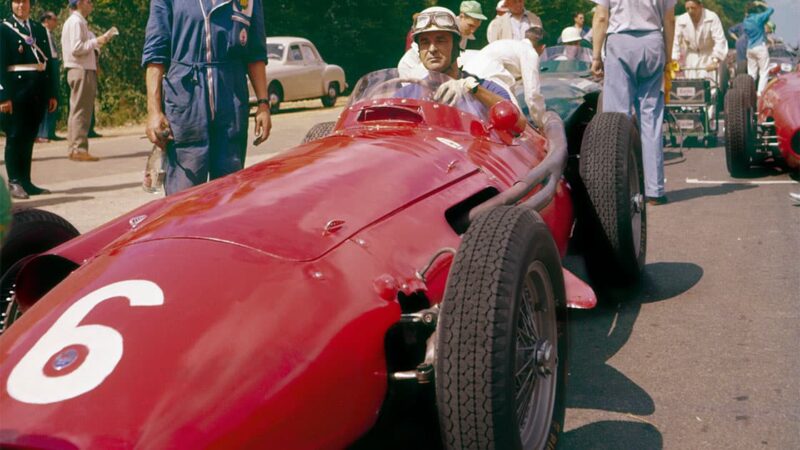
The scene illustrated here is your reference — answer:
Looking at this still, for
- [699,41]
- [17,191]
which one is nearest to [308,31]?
[699,41]

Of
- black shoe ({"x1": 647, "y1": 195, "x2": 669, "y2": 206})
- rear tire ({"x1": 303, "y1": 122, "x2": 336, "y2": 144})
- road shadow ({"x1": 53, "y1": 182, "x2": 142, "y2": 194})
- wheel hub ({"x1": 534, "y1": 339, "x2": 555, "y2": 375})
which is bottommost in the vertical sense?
black shoe ({"x1": 647, "y1": 195, "x2": 669, "y2": 206})

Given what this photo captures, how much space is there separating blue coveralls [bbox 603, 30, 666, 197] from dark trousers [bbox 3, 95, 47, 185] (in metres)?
5.53

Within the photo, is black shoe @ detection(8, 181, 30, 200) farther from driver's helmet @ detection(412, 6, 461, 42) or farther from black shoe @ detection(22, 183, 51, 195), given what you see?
driver's helmet @ detection(412, 6, 461, 42)

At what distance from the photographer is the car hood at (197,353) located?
A: 2.42 metres

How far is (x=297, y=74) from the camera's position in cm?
2309

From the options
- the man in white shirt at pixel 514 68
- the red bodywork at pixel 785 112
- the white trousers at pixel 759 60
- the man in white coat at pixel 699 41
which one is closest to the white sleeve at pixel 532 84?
the man in white shirt at pixel 514 68

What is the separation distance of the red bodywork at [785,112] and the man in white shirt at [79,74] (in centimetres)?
802

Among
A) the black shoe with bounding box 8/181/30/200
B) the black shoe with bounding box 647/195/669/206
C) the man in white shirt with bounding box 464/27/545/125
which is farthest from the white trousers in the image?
the black shoe with bounding box 8/181/30/200

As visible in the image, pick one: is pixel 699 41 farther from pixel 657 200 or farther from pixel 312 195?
pixel 312 195

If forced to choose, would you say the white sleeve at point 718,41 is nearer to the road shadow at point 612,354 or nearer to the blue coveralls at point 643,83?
the blue coveralls at point 643,83

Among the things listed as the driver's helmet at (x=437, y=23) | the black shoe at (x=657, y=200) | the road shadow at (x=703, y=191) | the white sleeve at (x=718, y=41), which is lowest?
the road shadow at (x=703, y=191)

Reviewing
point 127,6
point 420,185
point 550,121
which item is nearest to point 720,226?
point 550,121

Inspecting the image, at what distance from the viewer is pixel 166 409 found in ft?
8.02

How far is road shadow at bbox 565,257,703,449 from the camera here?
3.78 metres
